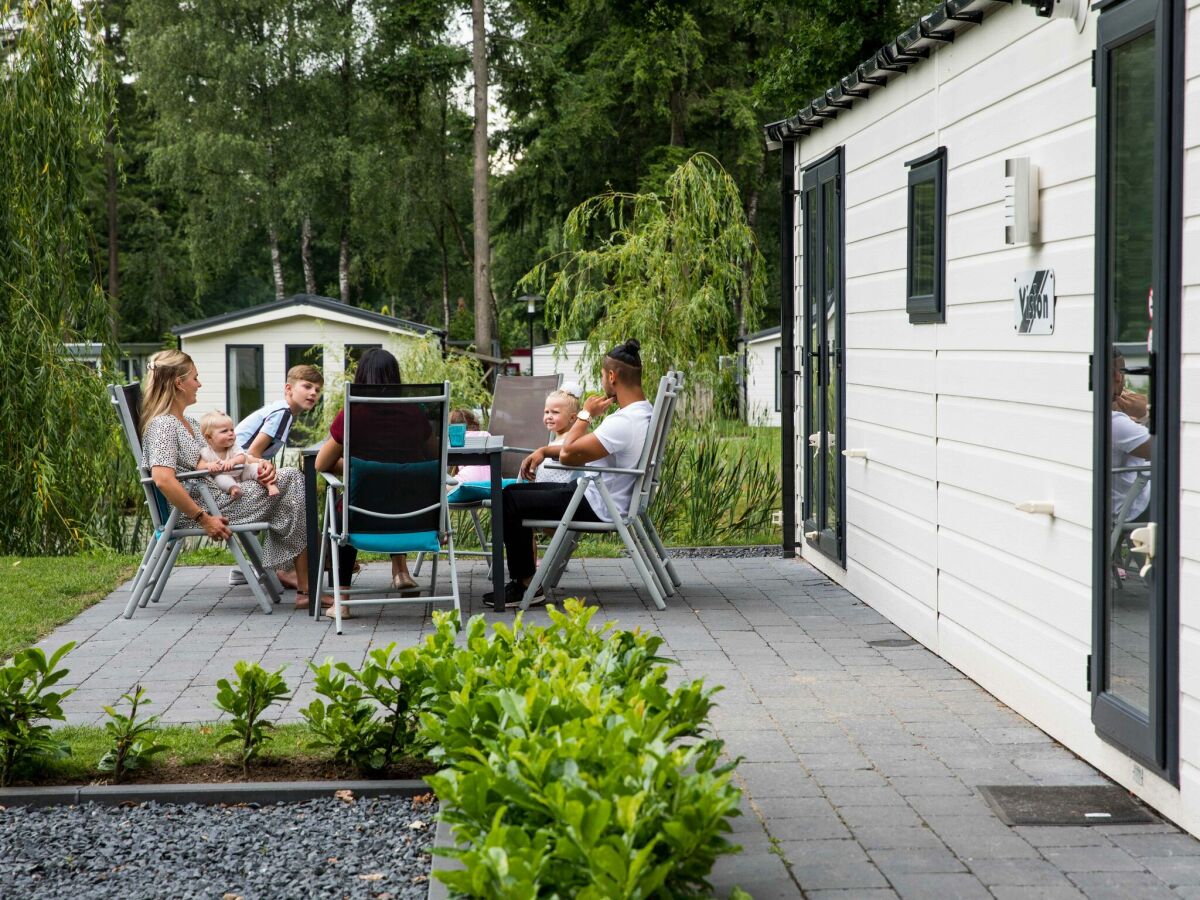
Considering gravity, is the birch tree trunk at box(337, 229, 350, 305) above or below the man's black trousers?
above

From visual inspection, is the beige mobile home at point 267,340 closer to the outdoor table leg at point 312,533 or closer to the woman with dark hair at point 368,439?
the woman with dark hair at point 368,439

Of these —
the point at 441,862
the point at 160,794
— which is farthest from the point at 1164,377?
the point at 160,794

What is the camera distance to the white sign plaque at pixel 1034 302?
471 centimetres

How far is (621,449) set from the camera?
24.1 ft

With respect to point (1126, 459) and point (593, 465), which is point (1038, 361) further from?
point (593, 465)

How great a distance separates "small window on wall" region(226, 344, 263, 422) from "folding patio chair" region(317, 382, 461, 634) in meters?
22.9

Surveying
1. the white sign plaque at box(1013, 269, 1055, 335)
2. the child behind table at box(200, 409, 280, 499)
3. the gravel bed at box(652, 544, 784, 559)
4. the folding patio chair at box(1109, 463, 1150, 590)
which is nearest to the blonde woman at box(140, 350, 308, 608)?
the child behind table at box(200, 409, 280, 499)

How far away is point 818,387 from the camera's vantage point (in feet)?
28.1

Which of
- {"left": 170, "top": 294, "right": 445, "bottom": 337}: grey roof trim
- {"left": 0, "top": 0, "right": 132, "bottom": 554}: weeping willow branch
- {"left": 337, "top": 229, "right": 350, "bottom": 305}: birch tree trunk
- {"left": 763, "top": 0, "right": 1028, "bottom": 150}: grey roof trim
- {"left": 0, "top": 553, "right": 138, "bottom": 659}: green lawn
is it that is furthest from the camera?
{"left": 337, "top": 229, "right": 350, "bottom": 305}: birch tree trunk

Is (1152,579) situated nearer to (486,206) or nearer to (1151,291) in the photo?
(1151,291)

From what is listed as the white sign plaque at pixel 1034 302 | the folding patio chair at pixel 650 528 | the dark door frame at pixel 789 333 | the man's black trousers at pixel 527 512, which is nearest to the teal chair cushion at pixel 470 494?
the man's black trousers at pixel 527 512

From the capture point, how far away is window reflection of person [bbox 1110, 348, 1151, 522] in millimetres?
3867

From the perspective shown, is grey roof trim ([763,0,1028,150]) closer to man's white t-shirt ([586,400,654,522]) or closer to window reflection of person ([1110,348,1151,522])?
window reflection of person ([1110,348,1151,522])

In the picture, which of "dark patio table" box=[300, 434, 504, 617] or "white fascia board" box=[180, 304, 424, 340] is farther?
"white fascia board" box=[180, 304, 424, 340]
